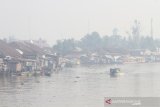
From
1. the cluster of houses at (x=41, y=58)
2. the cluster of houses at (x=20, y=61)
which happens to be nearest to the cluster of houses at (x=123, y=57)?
the cluster of houses at (x=41, y=58)

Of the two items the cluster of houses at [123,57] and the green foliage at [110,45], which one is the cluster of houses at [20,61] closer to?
the cluster of houses at [123,57]

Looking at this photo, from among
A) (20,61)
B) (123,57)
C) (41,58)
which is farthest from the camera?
(123,57)

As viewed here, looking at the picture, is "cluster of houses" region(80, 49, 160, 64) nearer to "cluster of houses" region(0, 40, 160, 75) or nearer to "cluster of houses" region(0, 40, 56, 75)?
"cluster of houses" region(0, 40, 160, 75)

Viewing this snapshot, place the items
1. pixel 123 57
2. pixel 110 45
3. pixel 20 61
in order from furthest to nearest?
1. pixel 110 45
2. pixel 123 57
3. pixel 20 61

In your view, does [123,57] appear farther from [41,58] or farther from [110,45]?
[41,58]

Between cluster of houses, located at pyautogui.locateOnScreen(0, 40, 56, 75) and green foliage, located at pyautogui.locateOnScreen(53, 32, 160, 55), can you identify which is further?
green foliage, located at pyautogui.locateOnScreen(53, 32, 160, 55)

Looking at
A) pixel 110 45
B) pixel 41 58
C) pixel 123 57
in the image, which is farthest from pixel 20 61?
pixel 110 45

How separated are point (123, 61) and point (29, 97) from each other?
38573 mm

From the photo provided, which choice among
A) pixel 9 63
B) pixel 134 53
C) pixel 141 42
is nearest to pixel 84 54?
pixel 134 53

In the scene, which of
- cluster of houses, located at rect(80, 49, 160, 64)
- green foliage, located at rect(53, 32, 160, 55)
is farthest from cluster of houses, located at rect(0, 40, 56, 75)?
green foliage, located at rect(53, 32, 160, 55)

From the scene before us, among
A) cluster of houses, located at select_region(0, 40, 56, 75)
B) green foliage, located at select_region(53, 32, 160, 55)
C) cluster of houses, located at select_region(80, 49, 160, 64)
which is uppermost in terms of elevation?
green foliage, located at select_region(53, 32, 160, 55)

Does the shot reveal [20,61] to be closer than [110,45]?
Yes

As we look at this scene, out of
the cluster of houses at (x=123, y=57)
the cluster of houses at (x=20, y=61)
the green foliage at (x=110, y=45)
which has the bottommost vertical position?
the cluster of houses at (x=20, y=61)

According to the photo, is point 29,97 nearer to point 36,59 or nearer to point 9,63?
point 9,63
